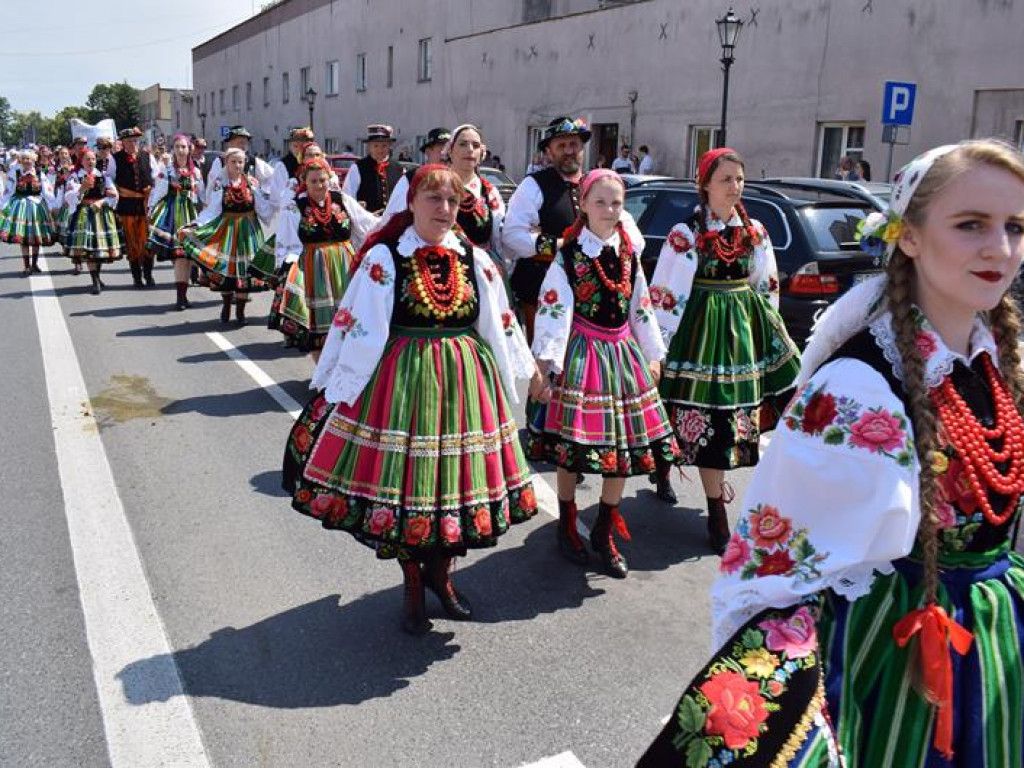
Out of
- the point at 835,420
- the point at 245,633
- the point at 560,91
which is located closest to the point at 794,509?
the point at 835,420

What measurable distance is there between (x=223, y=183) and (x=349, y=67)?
36183 mm

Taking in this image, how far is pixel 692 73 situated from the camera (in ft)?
72.6

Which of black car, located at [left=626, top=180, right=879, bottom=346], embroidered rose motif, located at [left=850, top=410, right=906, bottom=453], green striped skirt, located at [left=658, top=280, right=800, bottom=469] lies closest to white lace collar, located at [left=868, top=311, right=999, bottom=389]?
embroidered rose motif, located at [left=850, top=410, right=906, bottom=453]

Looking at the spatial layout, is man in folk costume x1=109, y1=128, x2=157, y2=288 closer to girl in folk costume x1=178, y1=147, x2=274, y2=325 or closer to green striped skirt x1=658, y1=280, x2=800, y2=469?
girl in folk costume x1=178, y1=147, x2=274, y2=325

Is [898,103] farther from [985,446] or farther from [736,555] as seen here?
[736,555]

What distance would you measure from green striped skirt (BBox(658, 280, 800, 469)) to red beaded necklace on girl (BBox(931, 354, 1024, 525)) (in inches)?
116

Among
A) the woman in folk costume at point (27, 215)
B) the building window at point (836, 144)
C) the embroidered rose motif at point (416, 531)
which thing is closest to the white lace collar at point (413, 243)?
the embroidered rose motif at point (416, 531)

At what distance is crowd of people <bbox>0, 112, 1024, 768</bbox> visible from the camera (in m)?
1.81

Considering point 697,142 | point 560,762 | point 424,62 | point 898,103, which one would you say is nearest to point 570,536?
point 560,762

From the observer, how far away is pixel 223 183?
10.9 metres

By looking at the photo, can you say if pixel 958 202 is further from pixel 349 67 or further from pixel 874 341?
pixel 349 67

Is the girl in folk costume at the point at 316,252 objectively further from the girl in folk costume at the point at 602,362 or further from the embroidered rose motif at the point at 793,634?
the embroidered rose motif at the point at 793,634

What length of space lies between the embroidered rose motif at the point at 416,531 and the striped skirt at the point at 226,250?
7.45 m

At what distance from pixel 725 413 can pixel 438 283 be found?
182 centimetres
